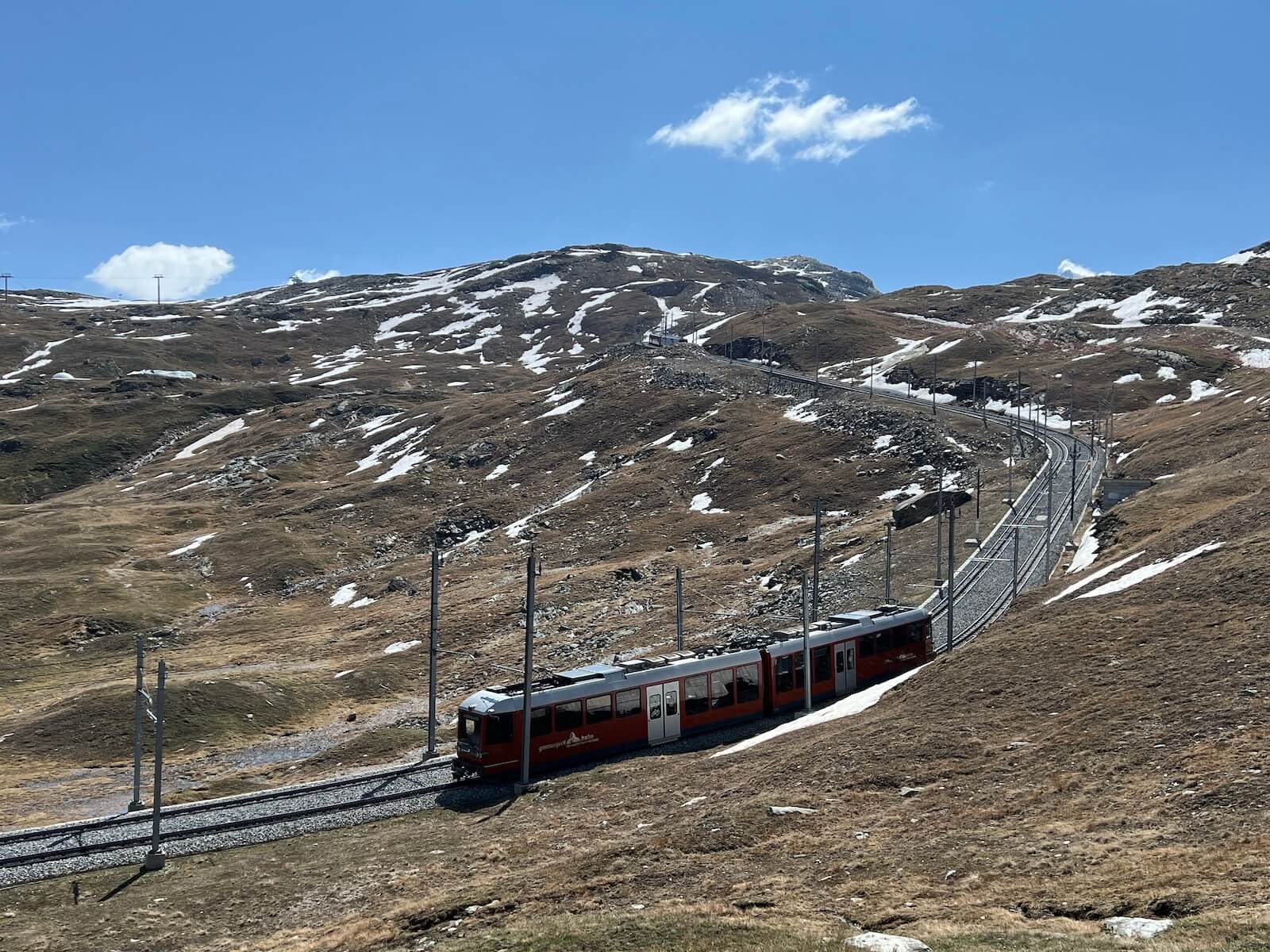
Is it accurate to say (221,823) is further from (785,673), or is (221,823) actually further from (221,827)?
(785,673)

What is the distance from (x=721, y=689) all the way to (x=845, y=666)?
7764 mm

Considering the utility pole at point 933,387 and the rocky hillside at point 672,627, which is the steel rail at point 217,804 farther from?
the utility pole at point 933,387

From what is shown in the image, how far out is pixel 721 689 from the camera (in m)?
39.2

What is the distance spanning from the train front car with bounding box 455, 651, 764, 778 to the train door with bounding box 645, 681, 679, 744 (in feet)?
0.10

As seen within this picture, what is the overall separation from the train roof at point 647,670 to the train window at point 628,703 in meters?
0.28

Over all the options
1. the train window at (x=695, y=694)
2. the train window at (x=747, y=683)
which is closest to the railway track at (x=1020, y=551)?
the train window at (x=747, y=683)

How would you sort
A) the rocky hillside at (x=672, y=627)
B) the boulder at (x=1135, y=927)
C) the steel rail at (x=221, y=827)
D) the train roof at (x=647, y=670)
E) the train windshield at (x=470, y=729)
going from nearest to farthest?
the boulder at (x=1135, y=927) < the rocky hillside at (x=672, y=627) < the steel rail at (x=221, y=827) < the train windshield at (x=470, y=729) < the train roof at (x=647, y=670)

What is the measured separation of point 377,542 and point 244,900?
78.3 meters

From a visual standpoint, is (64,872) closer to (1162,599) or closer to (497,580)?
(1162,599)

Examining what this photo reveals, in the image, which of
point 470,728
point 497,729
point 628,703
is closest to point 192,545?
point 470,728

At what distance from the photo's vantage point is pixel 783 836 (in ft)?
71.9

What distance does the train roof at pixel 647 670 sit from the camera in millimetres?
34969

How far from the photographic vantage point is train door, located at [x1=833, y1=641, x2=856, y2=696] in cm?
4356

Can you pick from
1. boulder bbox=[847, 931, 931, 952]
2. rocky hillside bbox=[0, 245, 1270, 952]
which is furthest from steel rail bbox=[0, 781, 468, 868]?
boulder bbox=[847, 931, 931, 952]
